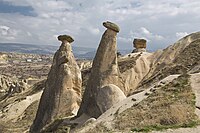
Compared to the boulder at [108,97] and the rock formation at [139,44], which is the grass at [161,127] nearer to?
the boulder at [108,97]

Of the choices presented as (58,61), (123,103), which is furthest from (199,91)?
(58,61)

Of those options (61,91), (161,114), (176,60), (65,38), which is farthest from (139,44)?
(161,114)

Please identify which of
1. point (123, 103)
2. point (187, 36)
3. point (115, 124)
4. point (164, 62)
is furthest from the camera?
point (187, 36)

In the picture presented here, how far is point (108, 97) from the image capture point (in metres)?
17.0

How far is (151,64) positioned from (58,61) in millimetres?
17196

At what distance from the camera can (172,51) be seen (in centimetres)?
3781

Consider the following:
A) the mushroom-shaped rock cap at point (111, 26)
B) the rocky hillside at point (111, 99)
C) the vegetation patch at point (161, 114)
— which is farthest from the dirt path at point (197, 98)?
the mushroom-shaped rock cap at point (111, 26)

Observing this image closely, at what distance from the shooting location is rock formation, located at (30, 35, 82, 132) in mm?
20250

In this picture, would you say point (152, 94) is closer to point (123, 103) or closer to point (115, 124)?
point (123, 103)

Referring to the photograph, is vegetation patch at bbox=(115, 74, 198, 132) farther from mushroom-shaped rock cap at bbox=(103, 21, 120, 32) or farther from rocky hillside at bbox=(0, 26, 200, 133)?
mushroom-shaped rock cap at bbox=(103, 21, 120, 32)

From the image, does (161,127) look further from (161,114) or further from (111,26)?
(111,26)

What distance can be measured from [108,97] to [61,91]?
4.54 metres

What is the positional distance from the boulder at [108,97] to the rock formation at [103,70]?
0.76m

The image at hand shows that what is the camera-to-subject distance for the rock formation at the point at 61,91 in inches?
797
